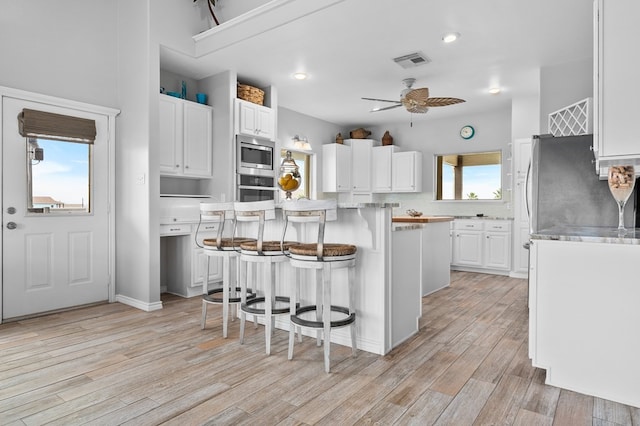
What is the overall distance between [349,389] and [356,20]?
300cm

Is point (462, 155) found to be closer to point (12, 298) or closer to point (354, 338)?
point (354, 338)

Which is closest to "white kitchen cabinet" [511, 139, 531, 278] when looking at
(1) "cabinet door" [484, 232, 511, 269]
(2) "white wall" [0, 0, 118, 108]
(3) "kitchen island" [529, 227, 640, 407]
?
(1) "cabinet door" [484, 232, 511, 269]

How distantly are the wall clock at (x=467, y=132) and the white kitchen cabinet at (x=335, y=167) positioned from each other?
209 centimetres

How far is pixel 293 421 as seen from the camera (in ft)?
6.10

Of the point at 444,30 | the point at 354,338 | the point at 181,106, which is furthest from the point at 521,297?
the point at 181,106

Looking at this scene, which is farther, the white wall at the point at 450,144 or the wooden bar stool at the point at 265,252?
the white wall at the point at 450,144

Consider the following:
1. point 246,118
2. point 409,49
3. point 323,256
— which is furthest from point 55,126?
point 409,49

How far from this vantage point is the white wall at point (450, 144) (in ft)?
21.3

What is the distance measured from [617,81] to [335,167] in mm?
5430

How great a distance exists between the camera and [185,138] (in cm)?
450

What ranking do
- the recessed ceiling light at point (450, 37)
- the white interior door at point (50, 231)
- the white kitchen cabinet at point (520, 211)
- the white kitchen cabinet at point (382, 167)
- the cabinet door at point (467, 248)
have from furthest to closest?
the white kitchen cabinet at point (382, 167), the cabinet door at point (467, 248), the white kitchen cabinet at point (520, 211), the recessed ceiling light at point (450, 37), the white interior door at point (50, 231)

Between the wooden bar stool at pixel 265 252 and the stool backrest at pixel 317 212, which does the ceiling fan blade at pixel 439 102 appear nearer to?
the stool backrest at pixel 317 212

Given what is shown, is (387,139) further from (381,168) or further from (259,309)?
(259,309)

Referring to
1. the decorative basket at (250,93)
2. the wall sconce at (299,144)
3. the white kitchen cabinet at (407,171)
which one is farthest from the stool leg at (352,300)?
the white kitchen cabinet at (407,171)
